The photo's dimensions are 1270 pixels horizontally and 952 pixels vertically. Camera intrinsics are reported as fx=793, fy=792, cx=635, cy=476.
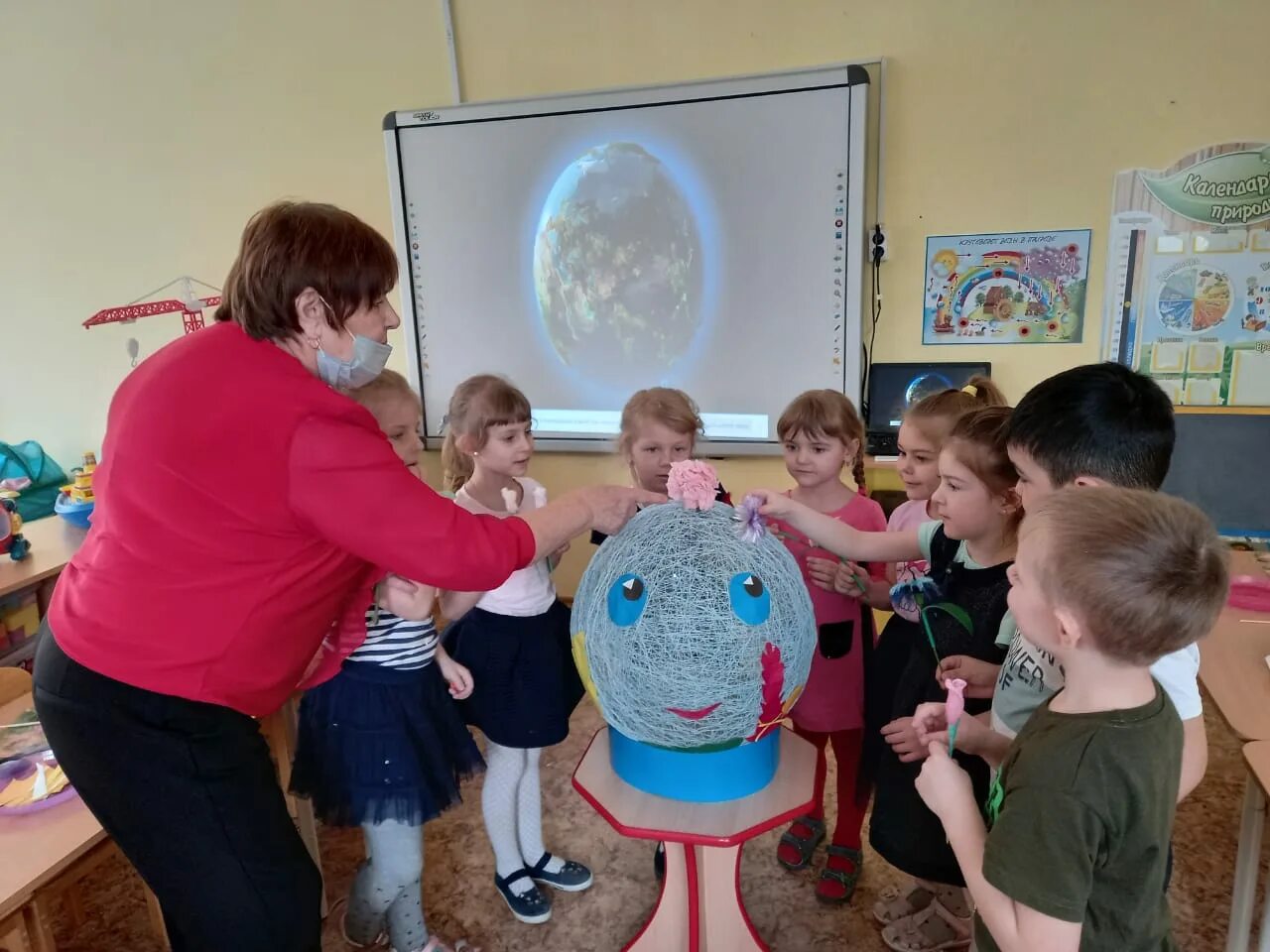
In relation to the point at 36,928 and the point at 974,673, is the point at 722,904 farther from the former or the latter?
the point at 36,928

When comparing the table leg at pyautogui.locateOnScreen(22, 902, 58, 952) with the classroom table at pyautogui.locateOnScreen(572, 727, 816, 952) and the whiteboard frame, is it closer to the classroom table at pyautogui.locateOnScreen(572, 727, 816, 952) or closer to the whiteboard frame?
the classroom table at pyautogui.locateOnScreen(572, 727, 816, 952)

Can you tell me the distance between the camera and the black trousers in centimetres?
111

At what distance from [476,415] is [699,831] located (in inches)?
43.2

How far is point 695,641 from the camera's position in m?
1.20

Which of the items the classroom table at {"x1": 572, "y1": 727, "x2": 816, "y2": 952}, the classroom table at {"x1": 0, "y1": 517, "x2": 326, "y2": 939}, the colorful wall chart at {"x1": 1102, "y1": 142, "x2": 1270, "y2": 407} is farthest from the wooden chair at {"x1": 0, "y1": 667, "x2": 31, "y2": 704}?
the colorful wall chart at {"x1": 1102, "y1": 142, "x2": 1270, "y2": 407}

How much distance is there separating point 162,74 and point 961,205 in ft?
11.7

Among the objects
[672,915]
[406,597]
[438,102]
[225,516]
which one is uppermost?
[438,102]

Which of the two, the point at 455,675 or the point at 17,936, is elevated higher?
the point at 455,675

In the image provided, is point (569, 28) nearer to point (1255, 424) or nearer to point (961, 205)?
point (961, 205)

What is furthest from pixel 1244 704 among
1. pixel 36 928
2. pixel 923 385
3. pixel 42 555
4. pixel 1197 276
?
pixel 42 555

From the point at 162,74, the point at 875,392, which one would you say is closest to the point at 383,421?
→ the point at 875,392

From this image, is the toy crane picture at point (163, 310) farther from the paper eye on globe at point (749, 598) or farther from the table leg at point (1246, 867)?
the table leg at point (1246, 867)

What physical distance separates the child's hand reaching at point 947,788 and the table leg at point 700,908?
0.56m

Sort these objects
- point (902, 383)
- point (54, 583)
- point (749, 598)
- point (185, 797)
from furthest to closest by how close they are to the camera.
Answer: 1. point (902, 383)
2. point (54, 583)
3. point (749, 598)
4. point (185, 797)
